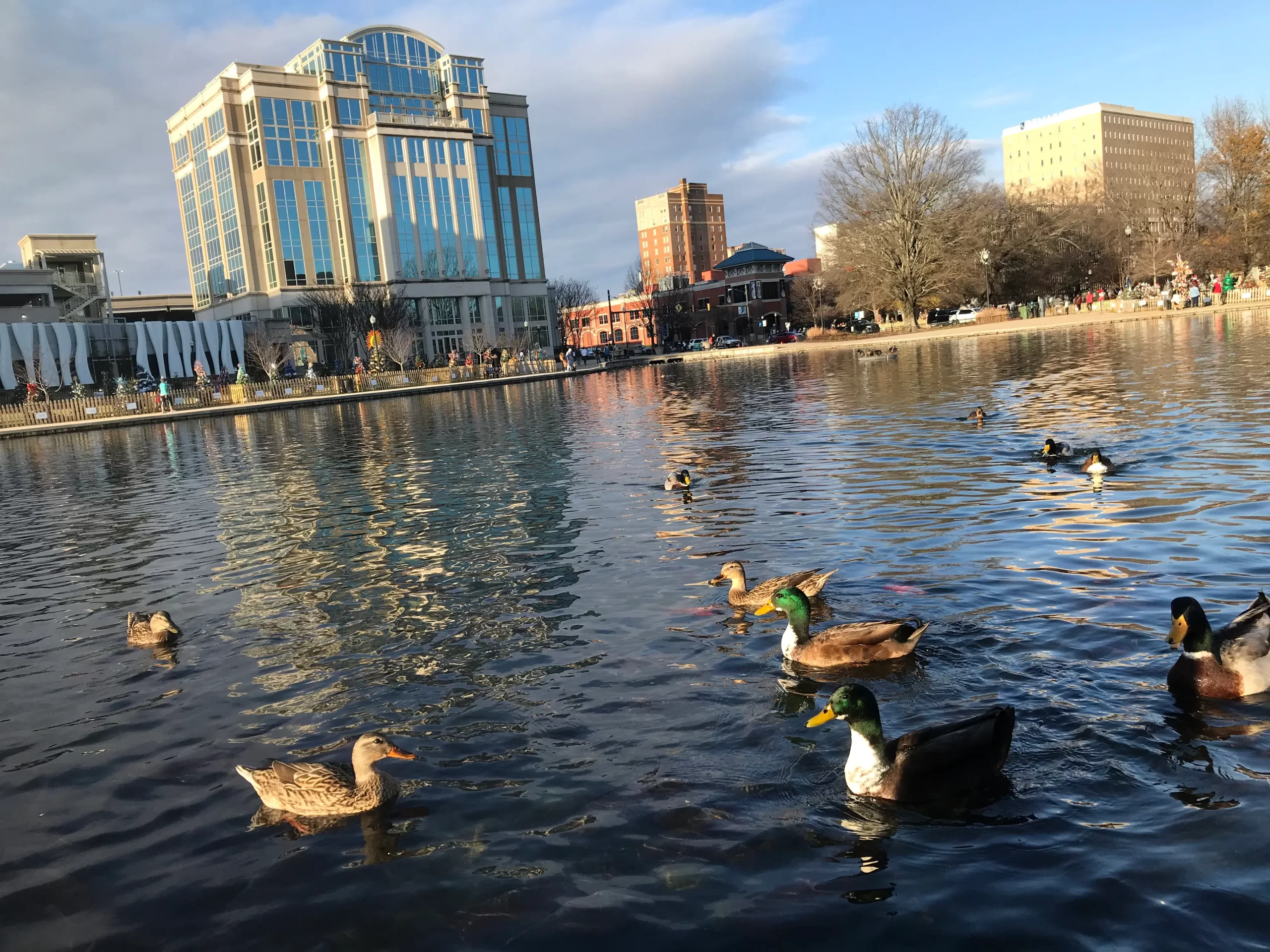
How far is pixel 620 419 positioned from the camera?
1045 inches

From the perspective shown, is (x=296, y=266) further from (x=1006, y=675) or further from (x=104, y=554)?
(x=1006, y=675)

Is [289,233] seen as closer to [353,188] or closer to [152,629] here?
[353,188]

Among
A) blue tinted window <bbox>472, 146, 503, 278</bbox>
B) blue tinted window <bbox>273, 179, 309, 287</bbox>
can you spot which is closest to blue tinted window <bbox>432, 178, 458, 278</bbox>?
blue tinted window <bbox>472, 146, 503, 278</bbox>

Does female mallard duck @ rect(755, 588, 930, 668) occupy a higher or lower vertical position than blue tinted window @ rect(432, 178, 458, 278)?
lower

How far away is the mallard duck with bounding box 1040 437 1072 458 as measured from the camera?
1320 cm

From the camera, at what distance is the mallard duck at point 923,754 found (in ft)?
15.1

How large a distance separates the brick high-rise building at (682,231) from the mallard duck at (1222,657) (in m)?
169

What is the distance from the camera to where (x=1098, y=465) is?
1188 cm

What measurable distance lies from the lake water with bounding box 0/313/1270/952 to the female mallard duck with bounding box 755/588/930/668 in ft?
0.58

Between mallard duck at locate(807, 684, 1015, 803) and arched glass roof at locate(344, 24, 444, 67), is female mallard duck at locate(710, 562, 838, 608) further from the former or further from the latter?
arched glass roof at locate(344, 24, 444, 67)

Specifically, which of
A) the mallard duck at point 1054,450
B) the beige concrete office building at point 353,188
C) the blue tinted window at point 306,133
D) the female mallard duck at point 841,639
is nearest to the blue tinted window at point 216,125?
the beige concrete office building at point 353,188

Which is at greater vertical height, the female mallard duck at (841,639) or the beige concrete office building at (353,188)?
the beige concrete office building at (353,188)

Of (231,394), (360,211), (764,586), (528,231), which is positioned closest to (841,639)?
(764,586)

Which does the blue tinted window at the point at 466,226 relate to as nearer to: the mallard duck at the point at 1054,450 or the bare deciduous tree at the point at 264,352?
the bare deciduous tree at the point at 264,352
